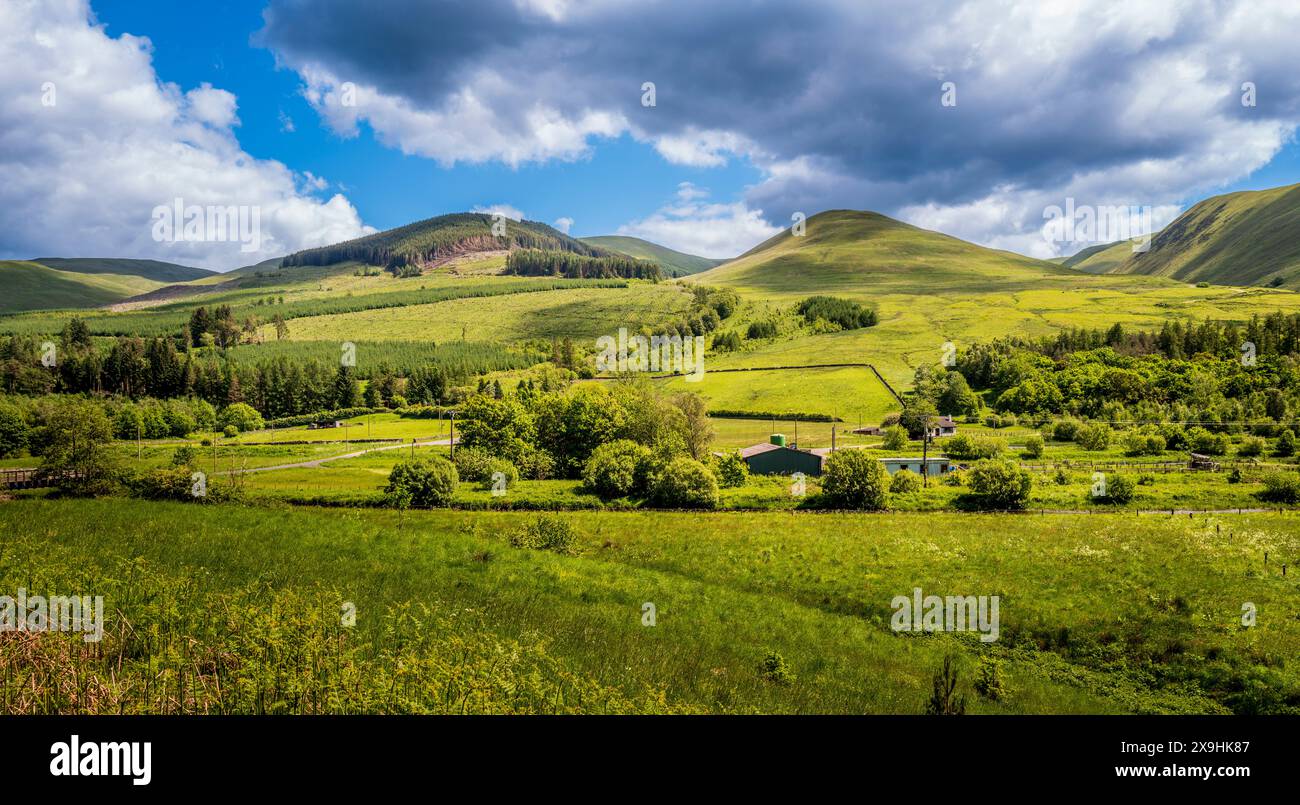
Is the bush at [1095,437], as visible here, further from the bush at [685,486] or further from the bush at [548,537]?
the bush at [548,537]

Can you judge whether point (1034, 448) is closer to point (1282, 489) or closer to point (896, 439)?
point (896, 439)

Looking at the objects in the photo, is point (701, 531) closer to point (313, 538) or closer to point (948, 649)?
point (948, 649)

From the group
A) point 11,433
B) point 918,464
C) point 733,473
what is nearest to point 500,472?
point 733,473

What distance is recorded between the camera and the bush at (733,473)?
64.2 metres

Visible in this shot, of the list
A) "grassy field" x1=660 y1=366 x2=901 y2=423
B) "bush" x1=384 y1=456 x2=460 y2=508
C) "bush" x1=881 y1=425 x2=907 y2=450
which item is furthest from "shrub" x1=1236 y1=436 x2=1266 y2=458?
"bush" x1=384 y1=456 x2=460 y2=508

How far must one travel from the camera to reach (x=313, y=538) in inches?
1232

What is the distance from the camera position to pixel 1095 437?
8312 centimetres

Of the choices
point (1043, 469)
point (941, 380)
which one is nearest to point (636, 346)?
point (941, 380)

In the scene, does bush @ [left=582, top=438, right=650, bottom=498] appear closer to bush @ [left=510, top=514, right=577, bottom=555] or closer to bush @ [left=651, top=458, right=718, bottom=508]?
bush @ [left=651, top=458, right=718, bottom=508]

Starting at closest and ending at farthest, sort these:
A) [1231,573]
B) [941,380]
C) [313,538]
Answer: [313,538]
[1231,573]
[941,380]

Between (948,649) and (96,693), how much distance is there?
29911mm

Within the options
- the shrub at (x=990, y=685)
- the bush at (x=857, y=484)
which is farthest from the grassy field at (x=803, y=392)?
the shrub at (x=990, y=685)

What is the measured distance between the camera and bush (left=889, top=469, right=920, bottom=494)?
189ft

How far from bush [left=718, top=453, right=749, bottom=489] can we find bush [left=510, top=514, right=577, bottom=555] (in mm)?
23549
